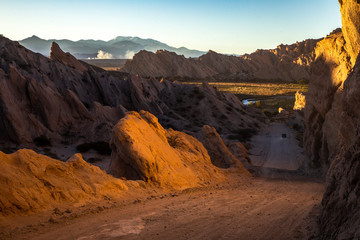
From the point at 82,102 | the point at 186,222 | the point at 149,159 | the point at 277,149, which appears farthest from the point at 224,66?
the point at 186,222

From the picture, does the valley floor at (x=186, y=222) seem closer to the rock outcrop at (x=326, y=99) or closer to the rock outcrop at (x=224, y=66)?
the rock outcrop at (x=326, y=99)

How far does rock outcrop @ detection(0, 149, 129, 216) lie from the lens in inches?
311

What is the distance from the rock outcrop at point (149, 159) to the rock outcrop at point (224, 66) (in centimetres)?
12803

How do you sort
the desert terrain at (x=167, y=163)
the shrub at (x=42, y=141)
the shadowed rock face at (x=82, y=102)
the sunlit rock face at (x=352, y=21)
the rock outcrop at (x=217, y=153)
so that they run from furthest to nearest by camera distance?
the shadowed rock face at (x=82, y=102), the shrub at (x=42, y=141), the rock outcrop at (x=217, y=153), the sunlit rock face at (x=352, y=21), the desert terrain at (x=167, y=163)

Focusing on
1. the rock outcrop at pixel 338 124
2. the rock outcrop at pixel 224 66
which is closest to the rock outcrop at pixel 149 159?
the rock outcrop at pixel 338 124

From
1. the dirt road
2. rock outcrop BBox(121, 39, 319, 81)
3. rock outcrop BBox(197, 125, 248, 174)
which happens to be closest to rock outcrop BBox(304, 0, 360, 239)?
rock outcrop BBox(197, 125, 248, 174)

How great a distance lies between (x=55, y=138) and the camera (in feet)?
101

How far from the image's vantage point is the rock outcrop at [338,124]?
17.2 feet

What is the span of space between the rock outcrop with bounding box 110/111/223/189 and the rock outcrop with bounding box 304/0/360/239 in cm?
608

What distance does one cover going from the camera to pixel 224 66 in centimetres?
18600

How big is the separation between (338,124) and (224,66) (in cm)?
17295

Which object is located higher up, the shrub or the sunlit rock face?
the sunlit rock face

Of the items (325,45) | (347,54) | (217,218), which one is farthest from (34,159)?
(325,45)

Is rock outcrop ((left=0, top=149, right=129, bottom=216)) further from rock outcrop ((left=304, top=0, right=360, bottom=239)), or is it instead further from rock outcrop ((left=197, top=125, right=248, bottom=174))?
rock outcrop ((left=197, top=125, right=248, bottom=174))
